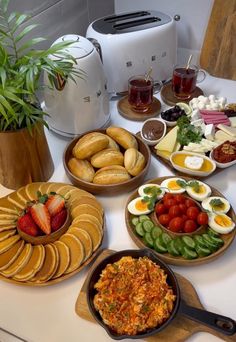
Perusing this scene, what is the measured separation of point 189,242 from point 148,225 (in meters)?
0.10

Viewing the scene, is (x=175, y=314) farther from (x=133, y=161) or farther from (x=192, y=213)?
(x=133, y=161)

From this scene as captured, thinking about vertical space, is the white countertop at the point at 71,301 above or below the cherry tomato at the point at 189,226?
below

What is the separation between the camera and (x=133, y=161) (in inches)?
34.3

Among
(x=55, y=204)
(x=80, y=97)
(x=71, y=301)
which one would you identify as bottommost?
(x=71, y=301)

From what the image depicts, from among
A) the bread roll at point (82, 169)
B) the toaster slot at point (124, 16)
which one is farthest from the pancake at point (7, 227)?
the toaster slot at point (124, 16)

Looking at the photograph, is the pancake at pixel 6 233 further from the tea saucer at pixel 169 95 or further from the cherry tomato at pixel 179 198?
the tea saucer at pixel 169 95

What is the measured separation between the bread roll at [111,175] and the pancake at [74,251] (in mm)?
186

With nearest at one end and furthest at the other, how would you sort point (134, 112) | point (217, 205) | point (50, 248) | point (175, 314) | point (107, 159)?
1. point (175, 314)
2. point (50, 248)
3. point (217, 205)
4. point (107, 159)
5. point (134, 112)

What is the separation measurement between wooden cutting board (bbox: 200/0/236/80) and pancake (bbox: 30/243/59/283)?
944 mm

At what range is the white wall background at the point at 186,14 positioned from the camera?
130 centimetres

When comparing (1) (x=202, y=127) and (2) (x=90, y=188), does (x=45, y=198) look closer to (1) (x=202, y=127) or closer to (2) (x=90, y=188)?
(2) (x=90, y=188)

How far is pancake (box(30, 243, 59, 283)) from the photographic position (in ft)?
2.15

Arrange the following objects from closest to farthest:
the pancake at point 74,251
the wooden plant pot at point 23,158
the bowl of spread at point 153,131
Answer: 1. the pancake at point 74,251
2. the wooden plant pot at point 23,158
3. the bowl of spread at point 153,131

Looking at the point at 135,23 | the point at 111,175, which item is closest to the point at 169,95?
the point at 135,23
